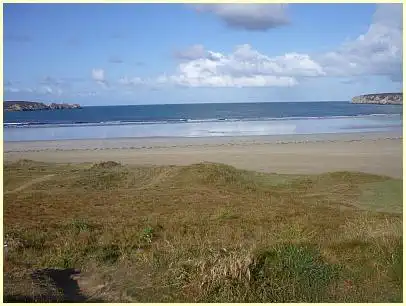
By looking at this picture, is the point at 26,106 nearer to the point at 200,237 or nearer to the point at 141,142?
the point at 141,142

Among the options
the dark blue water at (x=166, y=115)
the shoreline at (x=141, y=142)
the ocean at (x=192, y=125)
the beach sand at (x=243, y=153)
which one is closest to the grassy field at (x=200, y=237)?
the beach sand at (x=243, y=153)

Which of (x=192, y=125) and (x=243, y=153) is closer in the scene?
(x=243, y=153)

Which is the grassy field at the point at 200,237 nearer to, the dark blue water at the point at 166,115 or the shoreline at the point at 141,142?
the shoreline at the point at 141,142

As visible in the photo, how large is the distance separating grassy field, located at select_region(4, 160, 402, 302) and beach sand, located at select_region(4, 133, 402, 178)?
3739 mm

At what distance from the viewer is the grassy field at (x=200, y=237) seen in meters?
6.28

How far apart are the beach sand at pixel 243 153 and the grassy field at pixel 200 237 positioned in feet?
12.3

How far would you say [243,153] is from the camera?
81.0ft

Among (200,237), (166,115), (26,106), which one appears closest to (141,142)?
(200,237)

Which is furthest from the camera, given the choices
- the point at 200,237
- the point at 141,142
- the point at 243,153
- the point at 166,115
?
the point at 166,115

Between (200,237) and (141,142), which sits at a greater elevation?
(141,142)

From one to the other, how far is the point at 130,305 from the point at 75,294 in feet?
3.80

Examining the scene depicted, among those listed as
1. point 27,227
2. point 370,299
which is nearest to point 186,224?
point 27,227

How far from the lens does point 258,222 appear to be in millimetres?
10508

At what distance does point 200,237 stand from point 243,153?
15.9 metres
